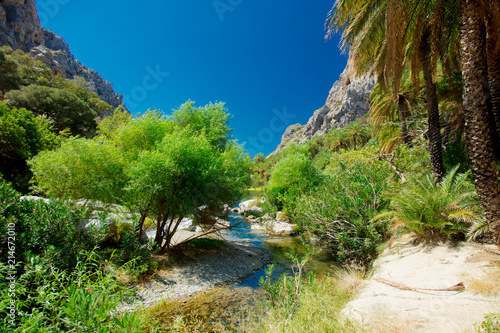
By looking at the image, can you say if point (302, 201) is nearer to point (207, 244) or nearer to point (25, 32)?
point (207, 244)

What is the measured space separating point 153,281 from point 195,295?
5.95 feet

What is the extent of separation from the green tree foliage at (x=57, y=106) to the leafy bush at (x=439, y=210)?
1674 inches

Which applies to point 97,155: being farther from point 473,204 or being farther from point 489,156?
point 473,204

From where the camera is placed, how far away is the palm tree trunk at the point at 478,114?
16.1 feet

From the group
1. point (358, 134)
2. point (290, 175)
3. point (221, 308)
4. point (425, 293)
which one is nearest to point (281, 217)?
point (290, 175)

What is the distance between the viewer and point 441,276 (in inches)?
197

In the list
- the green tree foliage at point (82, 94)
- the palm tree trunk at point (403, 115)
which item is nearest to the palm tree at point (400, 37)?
the palm tree trunk at point (403, 115)

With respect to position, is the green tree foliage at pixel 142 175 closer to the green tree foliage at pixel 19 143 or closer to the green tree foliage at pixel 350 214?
the green tree foliage at pixel 350 214

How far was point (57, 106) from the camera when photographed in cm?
3456

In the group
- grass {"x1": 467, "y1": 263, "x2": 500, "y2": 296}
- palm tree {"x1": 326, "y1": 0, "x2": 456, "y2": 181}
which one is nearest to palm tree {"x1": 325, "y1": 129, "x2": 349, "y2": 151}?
palm tree {"x1": 326, "y1": 0, "x2": 456, "y2": 181}

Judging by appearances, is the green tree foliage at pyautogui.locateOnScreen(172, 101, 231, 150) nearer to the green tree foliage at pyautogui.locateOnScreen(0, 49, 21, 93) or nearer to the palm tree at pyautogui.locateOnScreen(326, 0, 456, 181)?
the palm tree at pyautogui.locateOnScreen(326, 0, 456, 181)

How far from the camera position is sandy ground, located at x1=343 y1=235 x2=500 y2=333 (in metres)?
3.52

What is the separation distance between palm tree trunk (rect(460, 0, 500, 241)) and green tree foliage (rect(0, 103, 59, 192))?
2411 cm

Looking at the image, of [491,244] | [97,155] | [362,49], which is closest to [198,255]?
[97,155]
